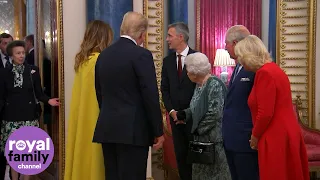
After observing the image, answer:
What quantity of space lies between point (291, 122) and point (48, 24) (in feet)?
8.91

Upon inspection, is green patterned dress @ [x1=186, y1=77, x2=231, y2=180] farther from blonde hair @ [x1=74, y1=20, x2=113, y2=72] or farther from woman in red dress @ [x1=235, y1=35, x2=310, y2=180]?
blonde hair @ [x1=74, y1=20, x2=113, y2=72]

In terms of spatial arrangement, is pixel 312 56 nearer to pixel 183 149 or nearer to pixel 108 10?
pixel 183 149

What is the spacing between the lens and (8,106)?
14.4 feet

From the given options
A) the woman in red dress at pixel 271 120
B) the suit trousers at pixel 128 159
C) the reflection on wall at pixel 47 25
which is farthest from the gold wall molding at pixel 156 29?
the woman in red dress at pixel 271 120

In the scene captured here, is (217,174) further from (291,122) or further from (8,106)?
(8,106)

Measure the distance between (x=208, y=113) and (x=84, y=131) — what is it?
995mm

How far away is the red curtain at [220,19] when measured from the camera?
22.5ft

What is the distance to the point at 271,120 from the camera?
2955 millimetres

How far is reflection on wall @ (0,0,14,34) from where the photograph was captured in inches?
375

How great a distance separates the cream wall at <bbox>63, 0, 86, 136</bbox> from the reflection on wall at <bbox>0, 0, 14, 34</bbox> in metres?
5.70

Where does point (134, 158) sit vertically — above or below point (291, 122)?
below

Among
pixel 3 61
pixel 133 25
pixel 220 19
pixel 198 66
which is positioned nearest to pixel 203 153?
pixel 198 66

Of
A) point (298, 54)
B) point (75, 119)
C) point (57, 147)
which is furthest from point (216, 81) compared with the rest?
point (298, 54)

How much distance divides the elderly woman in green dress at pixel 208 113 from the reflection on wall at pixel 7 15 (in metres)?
6.71
